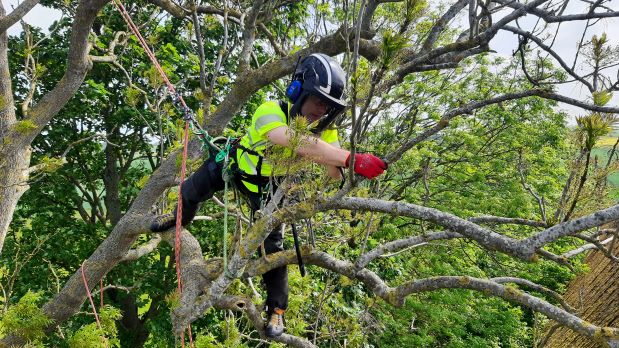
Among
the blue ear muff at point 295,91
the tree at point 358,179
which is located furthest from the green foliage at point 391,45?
the blue ear muff at point 295,91

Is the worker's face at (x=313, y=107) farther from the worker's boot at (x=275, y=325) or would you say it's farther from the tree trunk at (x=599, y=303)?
the tree trunk at (x=599, y=303)

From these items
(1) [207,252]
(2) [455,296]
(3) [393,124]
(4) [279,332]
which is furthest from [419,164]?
(4) [279,332]

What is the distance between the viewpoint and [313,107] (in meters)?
2.35

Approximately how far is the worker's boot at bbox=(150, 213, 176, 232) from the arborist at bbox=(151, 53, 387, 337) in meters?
0.21

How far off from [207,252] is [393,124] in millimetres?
5973

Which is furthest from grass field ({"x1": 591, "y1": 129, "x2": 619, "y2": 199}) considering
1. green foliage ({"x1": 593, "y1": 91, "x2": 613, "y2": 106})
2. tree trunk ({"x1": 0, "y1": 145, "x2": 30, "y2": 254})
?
tree trunk ({"x1": 0, "y1": 145, "x2": 30, "y2": 254})

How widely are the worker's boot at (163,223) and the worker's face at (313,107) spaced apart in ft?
5.48

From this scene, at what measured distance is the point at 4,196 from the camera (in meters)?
4.31

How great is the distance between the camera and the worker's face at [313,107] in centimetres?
231

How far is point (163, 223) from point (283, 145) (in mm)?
2005

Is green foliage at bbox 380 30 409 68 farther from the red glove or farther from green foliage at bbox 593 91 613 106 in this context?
green foliage at bbox 593 91 613 106

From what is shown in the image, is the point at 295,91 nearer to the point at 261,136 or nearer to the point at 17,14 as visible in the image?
the point at 261,136

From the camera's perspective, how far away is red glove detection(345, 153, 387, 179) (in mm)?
1835

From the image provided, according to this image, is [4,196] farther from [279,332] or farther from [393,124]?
[393,124]
